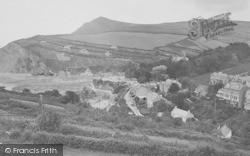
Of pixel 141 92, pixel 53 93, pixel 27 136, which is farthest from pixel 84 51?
pixel 27 136

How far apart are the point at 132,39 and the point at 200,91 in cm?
1076

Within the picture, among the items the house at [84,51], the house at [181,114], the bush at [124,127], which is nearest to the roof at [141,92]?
the house at [181,114]

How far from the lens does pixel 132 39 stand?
103 feet

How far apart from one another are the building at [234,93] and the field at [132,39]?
10372 mm

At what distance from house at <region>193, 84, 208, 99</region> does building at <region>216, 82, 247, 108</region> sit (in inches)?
35.2

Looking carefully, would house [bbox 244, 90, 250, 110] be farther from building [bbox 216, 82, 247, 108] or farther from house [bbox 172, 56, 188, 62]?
house [bbox 172, 56, 188, 62]

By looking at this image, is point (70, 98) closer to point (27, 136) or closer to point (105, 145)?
Result: point (27, 136)

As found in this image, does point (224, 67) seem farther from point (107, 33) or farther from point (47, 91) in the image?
point (47, 91)

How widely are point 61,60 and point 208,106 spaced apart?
393 inches

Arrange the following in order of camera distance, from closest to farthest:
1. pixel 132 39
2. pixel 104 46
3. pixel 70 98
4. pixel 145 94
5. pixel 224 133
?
pixel 224 133
pixel 70 98
pixel 145 94
pixel 104 46
pixel 132 39

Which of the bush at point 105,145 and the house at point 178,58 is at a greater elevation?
the house at point 178,58

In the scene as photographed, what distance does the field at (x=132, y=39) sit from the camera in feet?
95.3

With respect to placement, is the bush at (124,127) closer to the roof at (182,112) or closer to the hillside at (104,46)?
the roof at (182,112)

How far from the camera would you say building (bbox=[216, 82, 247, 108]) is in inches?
789
